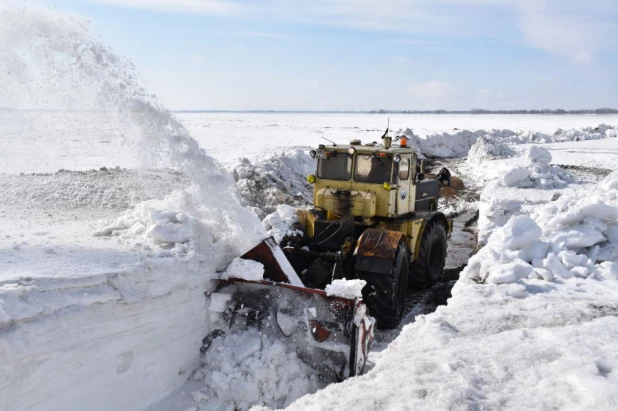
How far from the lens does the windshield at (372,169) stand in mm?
6859

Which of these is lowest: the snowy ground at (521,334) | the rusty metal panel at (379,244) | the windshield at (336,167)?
the snowy ground at (521,334)

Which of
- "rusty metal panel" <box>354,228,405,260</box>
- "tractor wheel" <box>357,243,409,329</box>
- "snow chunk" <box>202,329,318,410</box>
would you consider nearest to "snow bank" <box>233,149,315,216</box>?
"rusty metal panel" <box>354,228,405,260</box>

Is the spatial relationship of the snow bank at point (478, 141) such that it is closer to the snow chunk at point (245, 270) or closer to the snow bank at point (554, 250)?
the snow bank at point (554, 250)

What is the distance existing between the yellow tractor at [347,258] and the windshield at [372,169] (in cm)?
1

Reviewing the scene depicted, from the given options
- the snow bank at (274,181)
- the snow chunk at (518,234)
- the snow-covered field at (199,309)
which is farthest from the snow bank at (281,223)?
the snow bank at (274,181)

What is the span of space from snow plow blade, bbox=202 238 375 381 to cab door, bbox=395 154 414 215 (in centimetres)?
226

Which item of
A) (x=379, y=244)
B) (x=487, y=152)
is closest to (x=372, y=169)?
(x=379, y=244)

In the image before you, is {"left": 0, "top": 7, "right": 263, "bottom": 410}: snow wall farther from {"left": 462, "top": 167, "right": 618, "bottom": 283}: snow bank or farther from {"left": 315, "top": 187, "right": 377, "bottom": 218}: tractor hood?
{"left": 462, "top": 167, "right": 618, "bottom": 283}: snow bank

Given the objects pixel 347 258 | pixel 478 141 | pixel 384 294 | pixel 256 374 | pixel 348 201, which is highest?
pixel 478 141

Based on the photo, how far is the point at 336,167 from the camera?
7.12 m

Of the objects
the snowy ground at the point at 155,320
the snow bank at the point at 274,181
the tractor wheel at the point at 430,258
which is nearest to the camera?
the snowy ground at the point at 155,320

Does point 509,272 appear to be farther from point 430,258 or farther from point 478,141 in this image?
point 478,141

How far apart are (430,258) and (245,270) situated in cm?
380

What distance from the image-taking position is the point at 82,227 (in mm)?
6527
